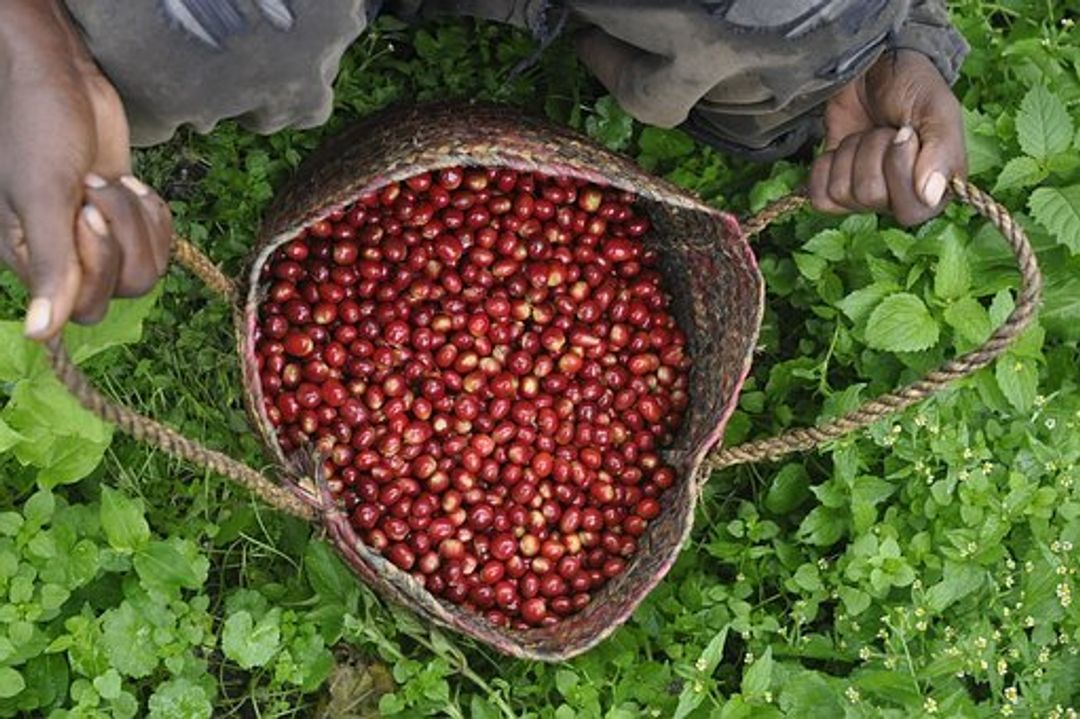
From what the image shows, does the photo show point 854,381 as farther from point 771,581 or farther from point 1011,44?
point 1011,44

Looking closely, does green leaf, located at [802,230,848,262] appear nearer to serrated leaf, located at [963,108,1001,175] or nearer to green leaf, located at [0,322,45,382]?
serrated leaf, located at [963,108,1001,175]

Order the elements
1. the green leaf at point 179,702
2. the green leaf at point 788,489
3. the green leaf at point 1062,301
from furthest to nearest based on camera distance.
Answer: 1. the green leaf at point 788,489
2. the green leaf at point 1062,301
3. the green leaf at point 179,702

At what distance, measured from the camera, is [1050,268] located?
8.19 ft

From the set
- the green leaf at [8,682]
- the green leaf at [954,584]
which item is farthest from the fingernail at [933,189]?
the green leaf at [8,682]

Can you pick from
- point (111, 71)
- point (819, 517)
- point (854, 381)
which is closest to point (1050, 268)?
point (854, 381)

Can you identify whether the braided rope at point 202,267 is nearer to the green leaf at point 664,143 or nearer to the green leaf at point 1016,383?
the green leaf at point 664,143

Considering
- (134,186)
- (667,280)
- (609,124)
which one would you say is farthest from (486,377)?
(134,186)

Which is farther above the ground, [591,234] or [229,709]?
[591,234]

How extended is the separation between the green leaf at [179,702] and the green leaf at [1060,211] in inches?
60.4

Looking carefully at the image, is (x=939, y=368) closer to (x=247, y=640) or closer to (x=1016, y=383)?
(x=1016, y=383)

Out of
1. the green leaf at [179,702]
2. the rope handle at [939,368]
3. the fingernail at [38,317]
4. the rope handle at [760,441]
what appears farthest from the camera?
the green leaf at [179,702]

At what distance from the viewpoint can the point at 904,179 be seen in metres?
2.03

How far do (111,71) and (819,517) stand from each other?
4.58 ft

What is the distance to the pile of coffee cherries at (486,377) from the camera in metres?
2.44
